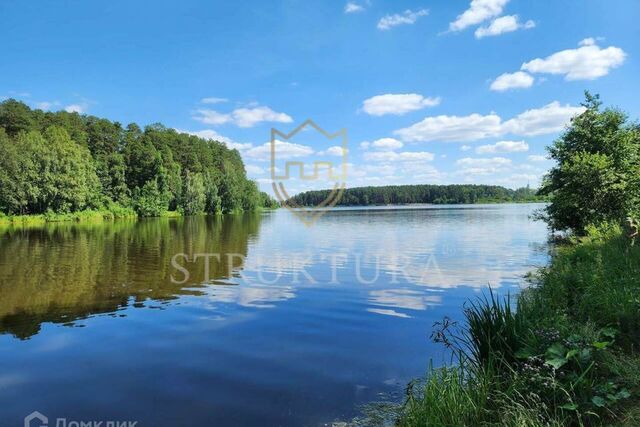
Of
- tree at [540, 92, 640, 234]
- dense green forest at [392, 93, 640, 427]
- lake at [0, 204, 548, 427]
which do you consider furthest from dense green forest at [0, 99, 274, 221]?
dense green forest at [392, 93, 640, 427]

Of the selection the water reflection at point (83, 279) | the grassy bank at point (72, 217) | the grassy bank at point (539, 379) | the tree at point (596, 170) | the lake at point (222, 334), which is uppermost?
the tree at point (596, 170)

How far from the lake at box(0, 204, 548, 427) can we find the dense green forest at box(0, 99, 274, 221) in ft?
174

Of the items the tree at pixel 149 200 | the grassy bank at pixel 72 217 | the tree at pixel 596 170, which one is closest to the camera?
the tree at pixel 596 170

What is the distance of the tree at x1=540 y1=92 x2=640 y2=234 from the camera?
23578 mm

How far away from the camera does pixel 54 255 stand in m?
25.4

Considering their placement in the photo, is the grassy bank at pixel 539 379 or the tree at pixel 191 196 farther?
the tree at pixel 191 196

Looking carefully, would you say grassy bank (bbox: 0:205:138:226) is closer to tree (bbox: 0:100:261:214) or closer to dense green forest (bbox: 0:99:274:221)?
dense green forest (bbox: 0:99:274:221)

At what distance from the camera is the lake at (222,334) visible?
6777 mm

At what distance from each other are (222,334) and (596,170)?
919 inches

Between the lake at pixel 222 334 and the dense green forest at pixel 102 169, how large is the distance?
52.9 metres

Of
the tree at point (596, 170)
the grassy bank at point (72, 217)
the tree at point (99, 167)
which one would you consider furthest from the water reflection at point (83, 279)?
the tree at point (99, 167)

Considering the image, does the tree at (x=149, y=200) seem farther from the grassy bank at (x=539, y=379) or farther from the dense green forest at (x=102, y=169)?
the grassy bank at (x=539, y=379)

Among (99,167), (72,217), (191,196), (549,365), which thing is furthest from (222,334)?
(191,196)

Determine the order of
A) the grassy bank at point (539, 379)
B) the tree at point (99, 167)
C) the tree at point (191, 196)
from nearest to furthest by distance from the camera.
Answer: the grassy bank at point (539, 379)
the tree at point (99, 167)
the tree at point (191, 196)
